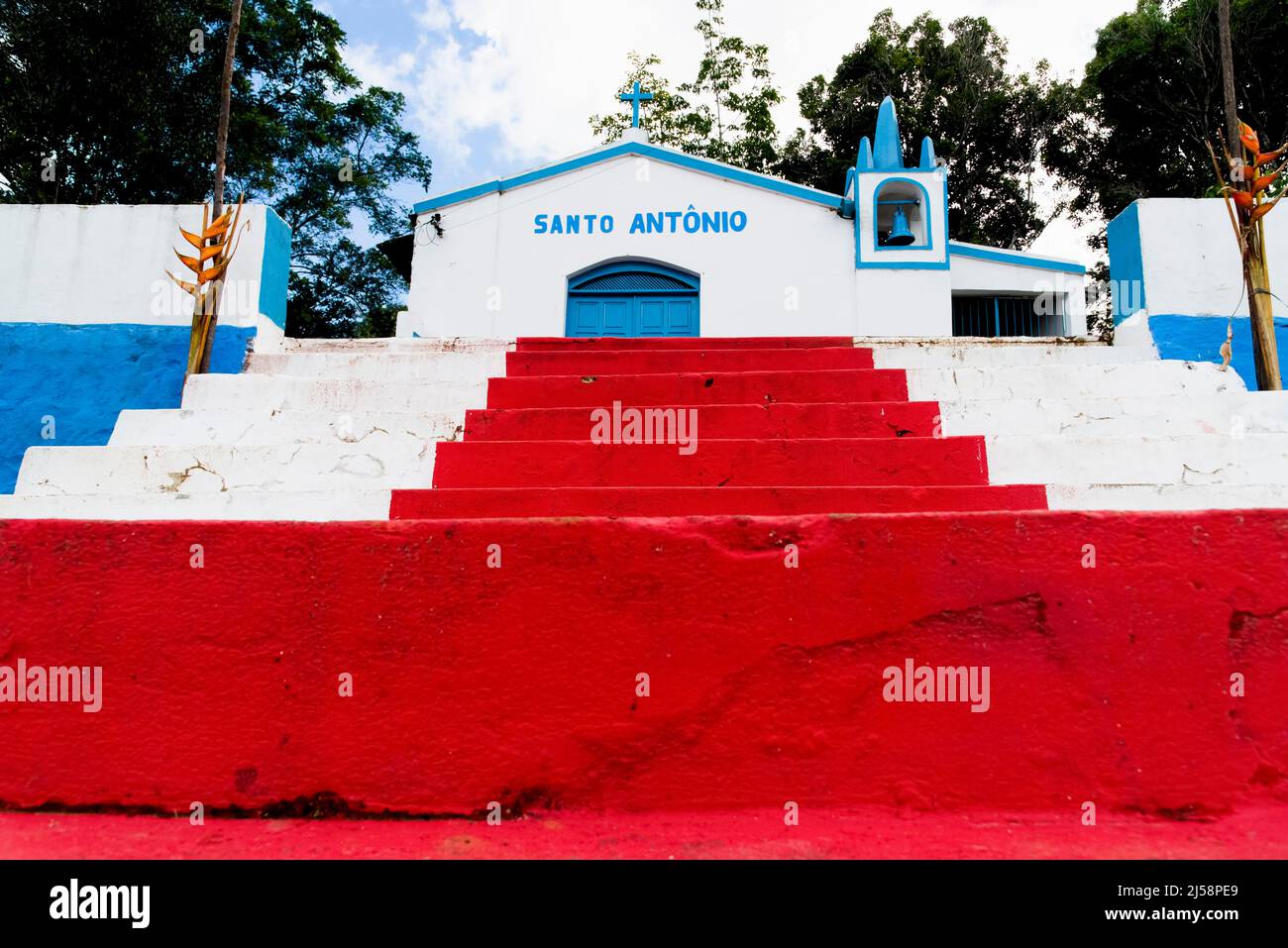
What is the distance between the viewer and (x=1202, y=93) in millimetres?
19141

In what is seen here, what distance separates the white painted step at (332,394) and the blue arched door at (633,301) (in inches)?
234

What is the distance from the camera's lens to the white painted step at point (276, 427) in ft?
11.4

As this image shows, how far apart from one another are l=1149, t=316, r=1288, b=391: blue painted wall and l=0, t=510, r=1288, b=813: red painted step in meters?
3.12

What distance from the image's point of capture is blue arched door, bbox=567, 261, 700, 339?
990 centimetres

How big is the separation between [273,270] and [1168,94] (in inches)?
890

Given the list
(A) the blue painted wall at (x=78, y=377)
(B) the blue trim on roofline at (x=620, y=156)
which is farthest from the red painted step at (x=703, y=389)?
(B) the blue trim on roofline at (x=620, y=156)

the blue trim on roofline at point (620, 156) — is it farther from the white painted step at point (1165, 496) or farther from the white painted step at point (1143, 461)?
the white painted step at point (1165, 496)

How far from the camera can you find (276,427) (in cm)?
369

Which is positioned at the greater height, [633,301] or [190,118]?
[190,118]

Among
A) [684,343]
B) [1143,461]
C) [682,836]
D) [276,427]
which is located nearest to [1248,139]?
[1143,461]

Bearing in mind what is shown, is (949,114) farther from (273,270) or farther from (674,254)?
(273,270)

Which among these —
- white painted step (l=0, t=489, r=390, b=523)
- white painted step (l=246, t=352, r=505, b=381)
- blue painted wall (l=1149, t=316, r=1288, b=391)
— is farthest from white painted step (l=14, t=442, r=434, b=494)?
blue painted wall (l=1149, t=316, r=1288, b=391)
